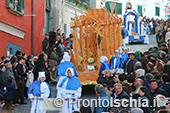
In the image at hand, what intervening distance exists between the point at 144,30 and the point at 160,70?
19.1 meters

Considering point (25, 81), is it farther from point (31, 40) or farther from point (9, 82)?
point (31, 40)

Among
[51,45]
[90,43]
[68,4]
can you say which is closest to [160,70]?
[90,43]

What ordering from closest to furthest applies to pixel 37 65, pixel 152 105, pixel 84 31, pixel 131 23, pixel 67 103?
pixel 152 105
pixel 67 103
pixel 37 65
pixel 84 31
pixel 131 23

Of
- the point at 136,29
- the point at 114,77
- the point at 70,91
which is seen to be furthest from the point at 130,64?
the point at 136,29

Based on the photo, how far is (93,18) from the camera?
59.6 feet

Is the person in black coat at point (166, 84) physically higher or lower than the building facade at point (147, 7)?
lower

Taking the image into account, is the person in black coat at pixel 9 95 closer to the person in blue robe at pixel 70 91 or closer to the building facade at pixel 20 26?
the person in blue robe at pixel 70 91

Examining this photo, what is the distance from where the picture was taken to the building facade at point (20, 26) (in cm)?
1886

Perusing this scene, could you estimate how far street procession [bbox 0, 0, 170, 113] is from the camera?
31.4 feet

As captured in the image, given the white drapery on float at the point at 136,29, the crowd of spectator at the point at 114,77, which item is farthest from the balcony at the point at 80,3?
the crowd of spectator at the point at 114,77

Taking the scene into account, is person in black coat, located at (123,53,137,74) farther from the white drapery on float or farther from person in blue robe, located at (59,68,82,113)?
the white drapery on float

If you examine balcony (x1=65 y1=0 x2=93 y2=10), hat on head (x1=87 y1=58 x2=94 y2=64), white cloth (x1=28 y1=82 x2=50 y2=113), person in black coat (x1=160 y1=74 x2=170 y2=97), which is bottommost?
white cloth (x1=28 y1=82 x2=50 y2=113)

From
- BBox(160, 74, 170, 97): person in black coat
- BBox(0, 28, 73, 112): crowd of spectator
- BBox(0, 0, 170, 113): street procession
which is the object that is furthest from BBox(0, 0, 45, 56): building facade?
BBox(160, 74, 170, 97): person in black coat

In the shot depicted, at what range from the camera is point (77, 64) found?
17.9 metres
